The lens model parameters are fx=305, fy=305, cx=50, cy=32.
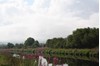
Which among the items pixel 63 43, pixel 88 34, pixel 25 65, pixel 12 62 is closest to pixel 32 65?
pixel 25 65

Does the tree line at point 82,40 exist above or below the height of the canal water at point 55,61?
above

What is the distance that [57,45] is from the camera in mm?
42594

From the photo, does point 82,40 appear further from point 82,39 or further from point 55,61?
point 55,61

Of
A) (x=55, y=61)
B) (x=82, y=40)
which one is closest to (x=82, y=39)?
(x=82, y=40)

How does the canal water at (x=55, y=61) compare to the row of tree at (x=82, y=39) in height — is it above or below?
below

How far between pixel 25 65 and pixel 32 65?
0.69 ft

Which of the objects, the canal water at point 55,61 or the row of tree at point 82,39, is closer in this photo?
the canal water at point 55,61

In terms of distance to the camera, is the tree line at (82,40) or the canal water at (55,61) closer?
the canal water at (55,61)

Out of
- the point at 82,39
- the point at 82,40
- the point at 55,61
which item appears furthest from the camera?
the point at 82,39

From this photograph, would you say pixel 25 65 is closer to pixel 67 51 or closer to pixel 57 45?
pixel 67 51

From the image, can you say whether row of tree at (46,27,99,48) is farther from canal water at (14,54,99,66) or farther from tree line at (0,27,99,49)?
canal water at (14,54,99,66)

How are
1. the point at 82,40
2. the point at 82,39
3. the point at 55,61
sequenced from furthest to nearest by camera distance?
the point at 82,39
the point at 82,40
the point at 55,61

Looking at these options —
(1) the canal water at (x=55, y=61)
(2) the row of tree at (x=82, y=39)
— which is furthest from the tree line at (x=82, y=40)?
(1) the canal water at (x=55, y=61)

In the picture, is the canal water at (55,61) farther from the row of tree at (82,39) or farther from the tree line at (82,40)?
the row of tree at (82,39)
